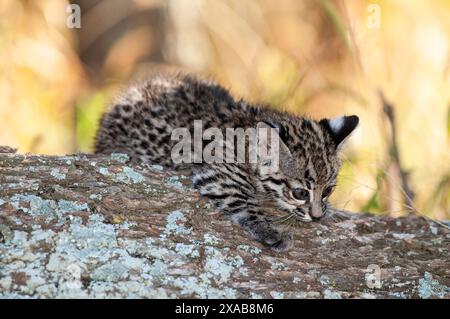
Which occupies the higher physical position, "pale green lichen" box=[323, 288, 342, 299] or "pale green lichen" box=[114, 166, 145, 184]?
"pale green lichen" box=[114, 166, 145, 184]

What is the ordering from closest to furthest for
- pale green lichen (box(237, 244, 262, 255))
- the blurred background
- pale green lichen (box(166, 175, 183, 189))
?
pale green lichen (box(237, 244, 262, 255))
pale green lichen (box(166, 175, 183, 189))
the blurred background

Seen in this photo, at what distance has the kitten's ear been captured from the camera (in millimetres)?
6047

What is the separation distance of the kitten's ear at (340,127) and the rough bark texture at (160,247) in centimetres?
84

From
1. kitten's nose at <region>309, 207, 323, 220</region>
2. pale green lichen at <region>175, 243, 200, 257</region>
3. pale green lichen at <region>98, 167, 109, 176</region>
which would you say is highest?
pale green lichen at <region>98, 167, 109, 176</region>

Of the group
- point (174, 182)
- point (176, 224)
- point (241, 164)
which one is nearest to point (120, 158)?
point (174, 182)

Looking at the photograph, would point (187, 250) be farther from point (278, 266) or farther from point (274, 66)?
point (274, 66)

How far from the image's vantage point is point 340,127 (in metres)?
6.07

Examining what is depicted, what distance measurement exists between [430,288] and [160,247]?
79.3 inches

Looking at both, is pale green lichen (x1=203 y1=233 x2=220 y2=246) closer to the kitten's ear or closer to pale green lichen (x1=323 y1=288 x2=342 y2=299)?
pale green lichen (x1=323 y1=288 x2=342 y2=299)

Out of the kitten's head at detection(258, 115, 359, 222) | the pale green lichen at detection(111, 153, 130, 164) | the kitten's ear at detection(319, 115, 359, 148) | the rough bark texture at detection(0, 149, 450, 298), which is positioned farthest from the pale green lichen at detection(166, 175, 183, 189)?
the kitten's ear at detection(319, 115, 359, 148)

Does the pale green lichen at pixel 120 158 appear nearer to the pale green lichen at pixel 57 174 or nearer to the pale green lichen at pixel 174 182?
the pale green lichen at pixel 174 182

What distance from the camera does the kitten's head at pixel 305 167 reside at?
19.0 ft

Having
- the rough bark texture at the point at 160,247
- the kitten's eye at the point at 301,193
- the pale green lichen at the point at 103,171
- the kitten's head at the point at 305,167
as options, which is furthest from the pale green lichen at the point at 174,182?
the kitten's eye at the point at 301,193

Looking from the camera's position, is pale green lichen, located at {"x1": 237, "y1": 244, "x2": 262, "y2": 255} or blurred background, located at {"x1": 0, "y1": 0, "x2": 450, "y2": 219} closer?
pale green lichen, located at {"x1": 237, "y1": 244, "x2": 262, "y2": 255}
